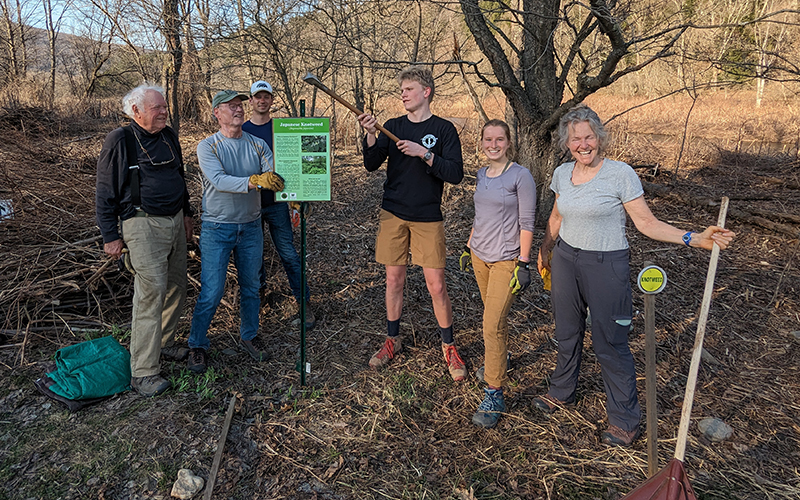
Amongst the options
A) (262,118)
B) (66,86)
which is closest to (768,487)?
(262,118)

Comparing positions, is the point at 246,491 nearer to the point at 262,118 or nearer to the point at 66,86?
the point at 262,118

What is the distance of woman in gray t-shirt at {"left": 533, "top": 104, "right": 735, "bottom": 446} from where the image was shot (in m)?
2.71

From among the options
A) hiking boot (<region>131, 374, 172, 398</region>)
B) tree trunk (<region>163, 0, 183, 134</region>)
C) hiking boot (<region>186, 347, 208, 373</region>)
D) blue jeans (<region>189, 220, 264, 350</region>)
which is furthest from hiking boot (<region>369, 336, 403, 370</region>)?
tree trunk (<region>163, 0, 183, 134</region>)

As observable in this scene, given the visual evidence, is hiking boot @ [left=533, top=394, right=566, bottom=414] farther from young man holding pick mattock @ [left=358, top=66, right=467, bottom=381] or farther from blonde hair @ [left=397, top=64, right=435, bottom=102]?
blonde hair @ [left=397, top=64, right=435, bottom=102]

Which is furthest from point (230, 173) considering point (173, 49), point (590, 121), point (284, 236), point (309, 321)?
point (173, 49)

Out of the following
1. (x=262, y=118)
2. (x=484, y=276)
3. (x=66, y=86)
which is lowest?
(x=484, y=276)

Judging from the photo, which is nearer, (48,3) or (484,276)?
(484,276)

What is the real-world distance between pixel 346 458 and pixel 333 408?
490 mm

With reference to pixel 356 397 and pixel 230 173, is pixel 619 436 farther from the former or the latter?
pixel 230 173

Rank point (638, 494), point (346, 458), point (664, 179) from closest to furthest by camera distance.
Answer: point (638, 494) < point (346, 458) < point (664, 179)

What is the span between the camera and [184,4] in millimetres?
8250

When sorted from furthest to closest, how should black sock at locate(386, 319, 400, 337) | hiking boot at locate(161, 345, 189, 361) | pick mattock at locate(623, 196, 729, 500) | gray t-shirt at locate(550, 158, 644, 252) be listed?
black sock at locate(386, 319, 400, 337) → hiking boot at locate(161, 345, 189, 361) → gray t-shirt at locate(550, 158, 644, 252) → pick mattock at locate(623, 196, 729, 500)

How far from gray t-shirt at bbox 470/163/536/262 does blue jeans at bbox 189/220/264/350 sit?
178cm

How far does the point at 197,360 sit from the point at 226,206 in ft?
3.96
